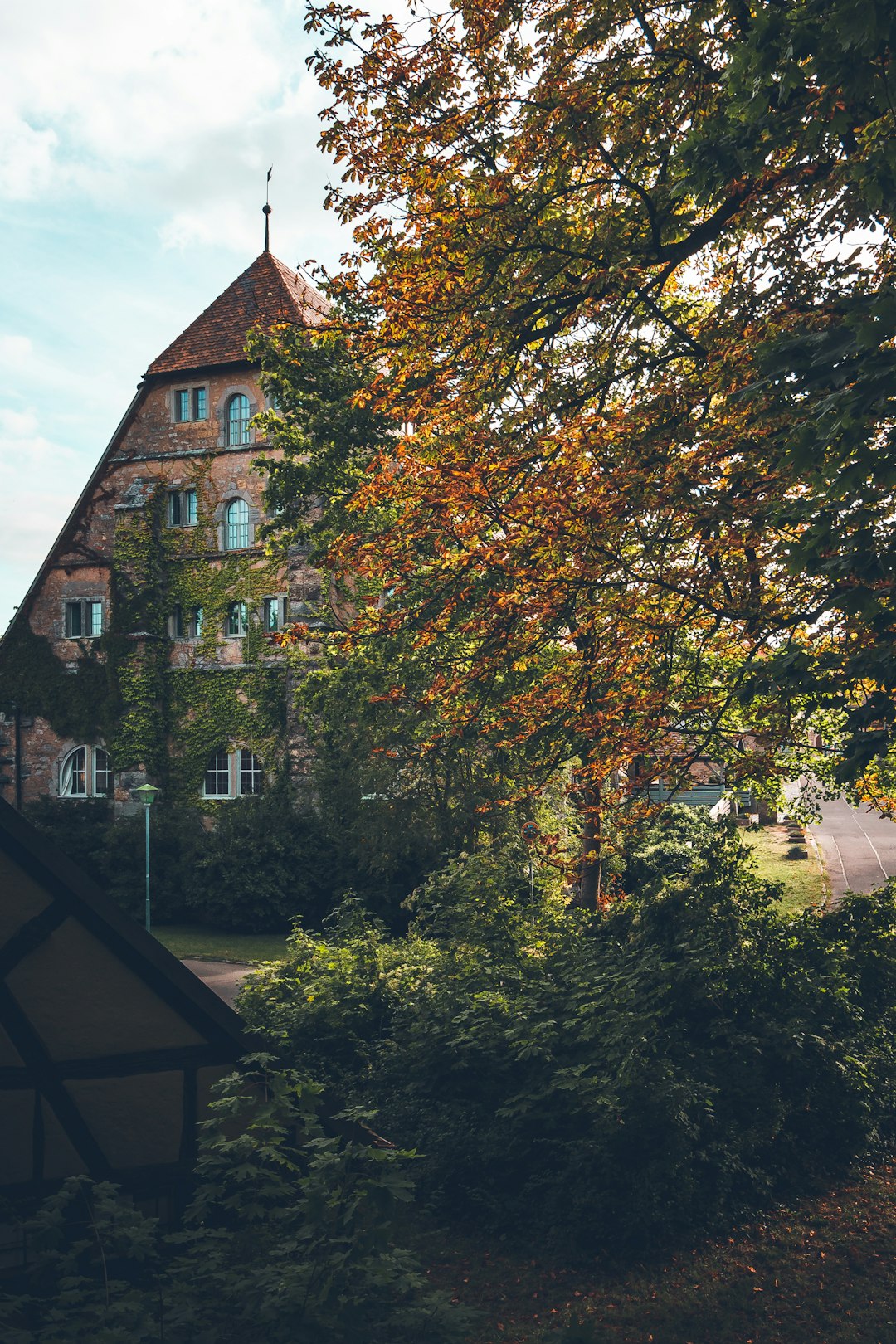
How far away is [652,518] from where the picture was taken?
9555mm

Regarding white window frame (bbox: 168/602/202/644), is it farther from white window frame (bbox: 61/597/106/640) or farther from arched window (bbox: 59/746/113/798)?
arched window (bbox: 59/746/113/798)

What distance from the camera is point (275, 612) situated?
2886cm

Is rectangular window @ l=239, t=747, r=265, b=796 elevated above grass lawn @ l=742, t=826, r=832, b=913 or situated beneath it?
elevated above

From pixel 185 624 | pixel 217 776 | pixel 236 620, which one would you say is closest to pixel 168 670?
pixel 185 624

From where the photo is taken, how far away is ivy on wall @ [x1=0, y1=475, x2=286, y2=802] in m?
28.7

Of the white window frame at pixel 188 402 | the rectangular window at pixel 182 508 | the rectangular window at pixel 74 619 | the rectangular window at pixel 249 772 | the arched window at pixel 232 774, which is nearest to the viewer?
the rectangular window at pixel 249 772

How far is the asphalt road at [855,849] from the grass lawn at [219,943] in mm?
13415

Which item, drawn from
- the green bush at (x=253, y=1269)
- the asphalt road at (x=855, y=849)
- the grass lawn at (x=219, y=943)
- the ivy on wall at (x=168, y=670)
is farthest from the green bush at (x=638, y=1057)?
the ivy on wall at (x=168, y=670)

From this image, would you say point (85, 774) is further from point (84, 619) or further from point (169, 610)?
point (169, 610)

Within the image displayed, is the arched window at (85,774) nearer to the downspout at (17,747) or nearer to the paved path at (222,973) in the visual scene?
the downspout at (17,747)

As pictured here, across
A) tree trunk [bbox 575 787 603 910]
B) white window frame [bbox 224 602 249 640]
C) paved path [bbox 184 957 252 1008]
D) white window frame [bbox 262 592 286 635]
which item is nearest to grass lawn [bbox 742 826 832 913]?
tree trunk [bbox 575 787 603 910]

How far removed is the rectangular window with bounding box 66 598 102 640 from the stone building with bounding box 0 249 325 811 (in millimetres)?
49

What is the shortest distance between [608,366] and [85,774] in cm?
2633

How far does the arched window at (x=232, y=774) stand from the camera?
1130 inches
